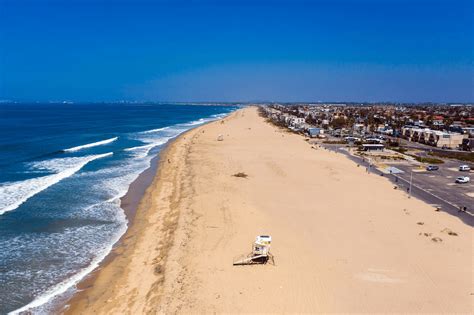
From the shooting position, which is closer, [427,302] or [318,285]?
[427,302]

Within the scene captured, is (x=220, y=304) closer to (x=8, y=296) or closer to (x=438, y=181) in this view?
(x=8, y=296)

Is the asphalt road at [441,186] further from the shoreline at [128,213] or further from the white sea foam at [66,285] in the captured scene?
the white sea foam at [66,285]

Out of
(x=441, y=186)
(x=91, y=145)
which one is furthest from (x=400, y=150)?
(x=91, y=145)

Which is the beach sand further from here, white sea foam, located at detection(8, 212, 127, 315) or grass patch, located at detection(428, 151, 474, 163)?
grass patch, located at detection(428, 151, 474, 163)

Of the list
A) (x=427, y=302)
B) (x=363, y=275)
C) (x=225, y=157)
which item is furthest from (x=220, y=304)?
(x=225, y=157)

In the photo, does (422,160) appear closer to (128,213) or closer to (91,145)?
(128,213)

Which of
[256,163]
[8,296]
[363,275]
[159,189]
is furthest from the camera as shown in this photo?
[256,163]
